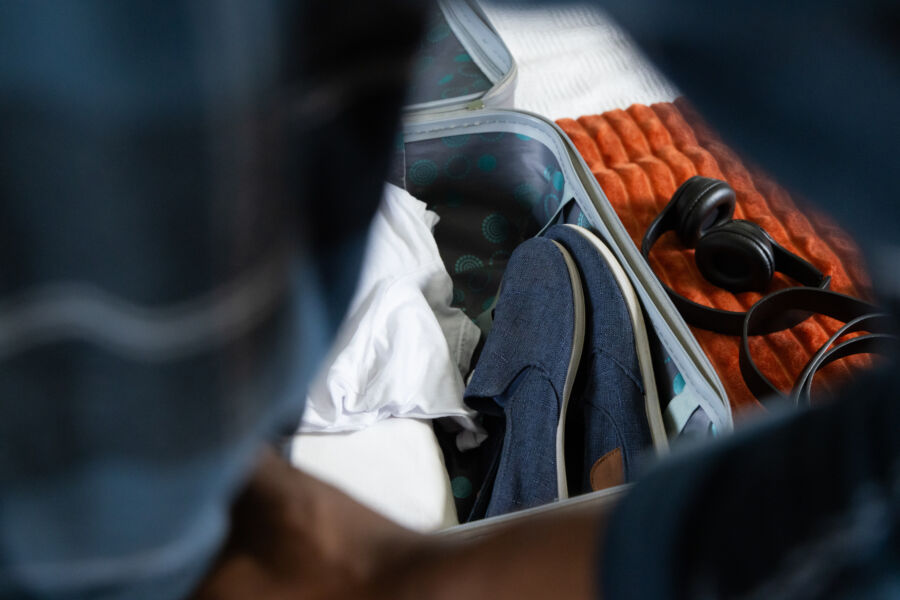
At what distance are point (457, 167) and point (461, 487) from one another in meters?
0.43

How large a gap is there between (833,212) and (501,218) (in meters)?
0.88

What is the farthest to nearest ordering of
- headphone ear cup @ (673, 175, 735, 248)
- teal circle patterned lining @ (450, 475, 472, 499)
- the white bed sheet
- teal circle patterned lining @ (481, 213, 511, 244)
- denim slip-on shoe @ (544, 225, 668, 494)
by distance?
the white bed sheet < teal circle patterned lining @ (481, 213, 511, 244) < headphone ear cup @ (673, 175, 735, 248) < teal circle patterned lining @ (450, 475, 472, 499) < denim slip-on shoe @ (544, 225, 668, 494)

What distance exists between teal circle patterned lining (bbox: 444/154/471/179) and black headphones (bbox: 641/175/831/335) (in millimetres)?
255

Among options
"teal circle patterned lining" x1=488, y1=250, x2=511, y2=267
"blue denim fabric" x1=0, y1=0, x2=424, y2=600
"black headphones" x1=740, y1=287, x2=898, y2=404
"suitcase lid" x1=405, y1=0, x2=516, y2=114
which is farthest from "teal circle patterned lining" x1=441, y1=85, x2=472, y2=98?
"blue denim fabric" x1=0, y1=0, x2=424, y2=600

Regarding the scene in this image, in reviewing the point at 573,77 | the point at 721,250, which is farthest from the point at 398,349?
the point at 573,77

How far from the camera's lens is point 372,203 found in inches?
5.5

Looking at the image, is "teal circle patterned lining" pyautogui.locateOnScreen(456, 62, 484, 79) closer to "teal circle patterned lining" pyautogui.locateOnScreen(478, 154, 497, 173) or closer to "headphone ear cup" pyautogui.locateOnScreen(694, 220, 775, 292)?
"teal circle patterned lining" pyautogui.locateOnScreen(478, 154, 497, 173)

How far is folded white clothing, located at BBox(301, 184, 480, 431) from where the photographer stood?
667mm

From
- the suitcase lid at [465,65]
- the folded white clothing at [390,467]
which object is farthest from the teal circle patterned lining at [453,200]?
the folded white clothing at [390,467]

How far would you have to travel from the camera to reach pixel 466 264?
0.93m

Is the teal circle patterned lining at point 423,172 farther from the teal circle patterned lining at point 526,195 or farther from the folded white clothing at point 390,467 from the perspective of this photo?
the folded white clothing at point 390,467

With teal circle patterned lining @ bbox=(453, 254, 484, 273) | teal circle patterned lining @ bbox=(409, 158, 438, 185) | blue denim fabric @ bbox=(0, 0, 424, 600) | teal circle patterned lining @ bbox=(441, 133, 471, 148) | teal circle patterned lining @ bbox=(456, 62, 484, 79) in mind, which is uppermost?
blue denim fabric @ bbox=(0, 0, 424, 600)

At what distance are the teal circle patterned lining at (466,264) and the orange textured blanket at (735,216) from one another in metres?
0.21

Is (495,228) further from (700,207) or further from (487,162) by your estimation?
(700,207)
